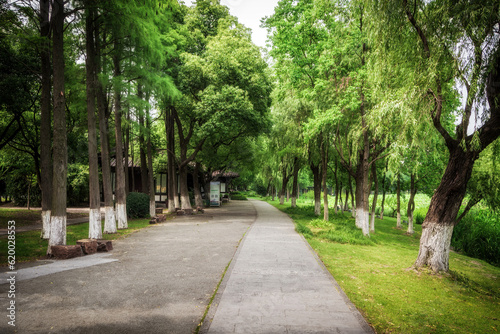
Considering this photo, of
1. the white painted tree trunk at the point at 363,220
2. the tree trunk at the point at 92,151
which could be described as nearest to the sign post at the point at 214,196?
the white painted tree trunk at the point at 363,220

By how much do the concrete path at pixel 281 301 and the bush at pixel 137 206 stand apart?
40.3 ft

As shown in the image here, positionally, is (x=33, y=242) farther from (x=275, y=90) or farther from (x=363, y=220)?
(x=275, y=90)

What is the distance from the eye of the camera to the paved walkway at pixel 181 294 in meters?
4.01

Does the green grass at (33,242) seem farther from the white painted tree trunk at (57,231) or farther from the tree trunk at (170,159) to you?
the tree trunk at (170,159)

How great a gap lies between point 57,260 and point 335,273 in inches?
283

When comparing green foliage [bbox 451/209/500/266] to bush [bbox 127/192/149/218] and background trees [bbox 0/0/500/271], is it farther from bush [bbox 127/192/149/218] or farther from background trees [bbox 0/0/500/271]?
bush [bbox 127/192/149/218]

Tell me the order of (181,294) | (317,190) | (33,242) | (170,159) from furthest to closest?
1. (317,190)
2. (170,159)
3. (33,242)
4. (181,294)

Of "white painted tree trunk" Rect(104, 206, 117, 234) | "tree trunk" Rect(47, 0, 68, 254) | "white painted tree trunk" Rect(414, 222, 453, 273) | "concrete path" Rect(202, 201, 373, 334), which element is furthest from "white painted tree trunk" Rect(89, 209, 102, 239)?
"white painted tree trunk" Rect(414, 222, 453, 273)

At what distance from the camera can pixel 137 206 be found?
18.1 m

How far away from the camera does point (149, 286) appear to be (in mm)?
5594

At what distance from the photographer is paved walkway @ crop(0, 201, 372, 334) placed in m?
4.01

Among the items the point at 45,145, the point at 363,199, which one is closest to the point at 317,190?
the point at 363,199

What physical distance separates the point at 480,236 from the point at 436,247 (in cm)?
999

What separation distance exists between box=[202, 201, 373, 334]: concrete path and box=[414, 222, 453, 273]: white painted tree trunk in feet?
9.26
